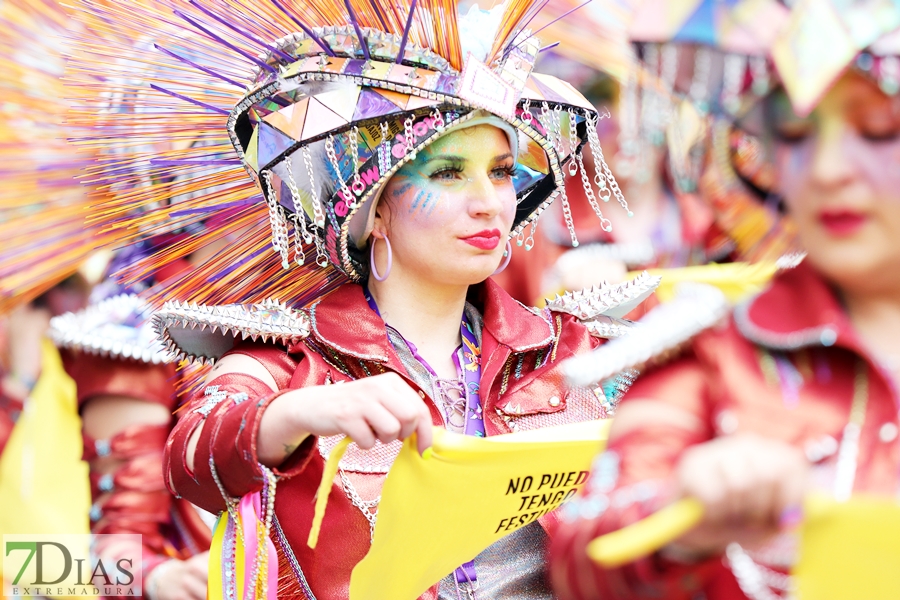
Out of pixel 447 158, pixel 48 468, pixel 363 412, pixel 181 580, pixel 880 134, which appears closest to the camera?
pixel 880 134

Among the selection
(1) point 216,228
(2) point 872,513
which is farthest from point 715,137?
(1) point 216,228

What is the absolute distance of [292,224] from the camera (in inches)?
88.6

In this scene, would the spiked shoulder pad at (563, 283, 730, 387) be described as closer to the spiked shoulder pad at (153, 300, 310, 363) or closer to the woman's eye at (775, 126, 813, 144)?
the woman's eye at (775, 126, 813, 144)

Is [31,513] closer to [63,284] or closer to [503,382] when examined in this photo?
[63,284]

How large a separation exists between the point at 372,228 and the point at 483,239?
241mm

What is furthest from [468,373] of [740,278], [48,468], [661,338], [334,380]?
[48,468]

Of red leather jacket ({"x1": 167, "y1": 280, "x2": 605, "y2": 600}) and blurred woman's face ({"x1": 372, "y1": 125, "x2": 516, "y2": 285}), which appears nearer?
red leather jacket ({"x1": 167, "y1": 280, "x2": 605, "y2": 600})

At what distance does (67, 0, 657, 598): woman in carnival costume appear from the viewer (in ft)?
6.56

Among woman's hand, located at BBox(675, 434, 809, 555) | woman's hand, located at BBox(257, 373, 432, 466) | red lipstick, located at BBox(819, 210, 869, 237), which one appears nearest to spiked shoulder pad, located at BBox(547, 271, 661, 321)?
woman's hand, located at BBox(257, 373, 432, 466)

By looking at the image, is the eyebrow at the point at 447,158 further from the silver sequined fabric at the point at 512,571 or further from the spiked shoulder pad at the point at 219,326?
the silver sequined fabric at the point at 512,571

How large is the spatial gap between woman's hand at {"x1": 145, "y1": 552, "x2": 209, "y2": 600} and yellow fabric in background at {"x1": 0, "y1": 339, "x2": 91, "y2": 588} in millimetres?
320

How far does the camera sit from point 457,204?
207 cm

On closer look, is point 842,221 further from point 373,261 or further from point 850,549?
point 373,261

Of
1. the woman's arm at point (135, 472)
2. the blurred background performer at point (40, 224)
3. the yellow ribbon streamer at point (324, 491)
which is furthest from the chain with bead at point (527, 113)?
the woman's arm at point (135, 472)
